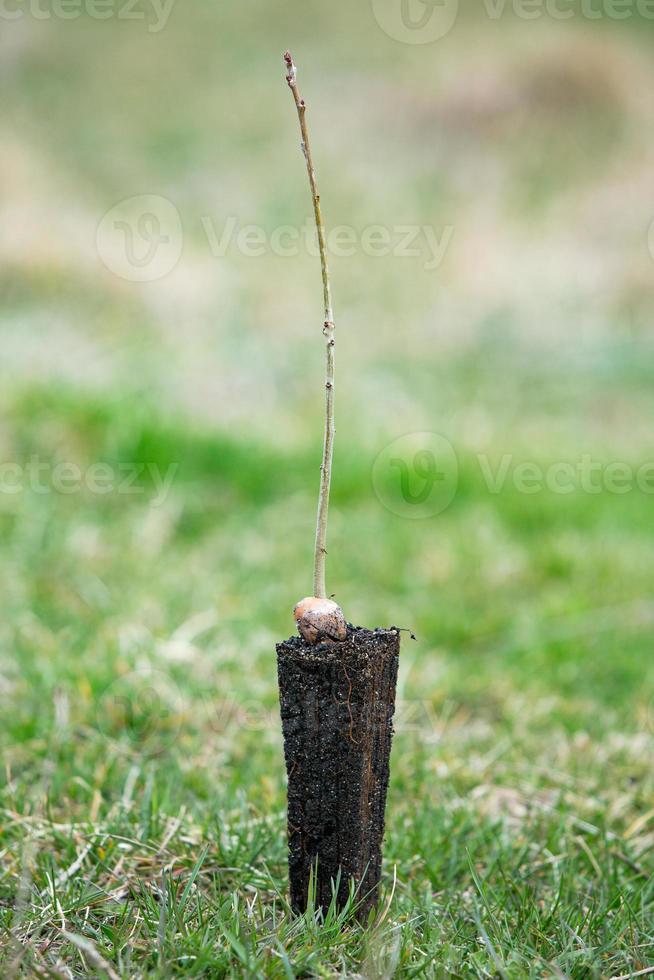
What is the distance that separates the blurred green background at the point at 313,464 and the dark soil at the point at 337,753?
0.28ft

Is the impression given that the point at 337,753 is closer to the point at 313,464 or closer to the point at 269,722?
the point at 269,722

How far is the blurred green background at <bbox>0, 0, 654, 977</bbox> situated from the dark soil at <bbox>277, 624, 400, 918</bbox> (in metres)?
0.09

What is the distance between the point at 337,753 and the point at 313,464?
3382mm

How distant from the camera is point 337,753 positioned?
132cm

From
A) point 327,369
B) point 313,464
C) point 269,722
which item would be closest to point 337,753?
point 327,369

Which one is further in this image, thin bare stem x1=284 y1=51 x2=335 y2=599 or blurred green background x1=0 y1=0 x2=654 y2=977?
blurred green background x1=0 y1=0 x2=654 y2=977

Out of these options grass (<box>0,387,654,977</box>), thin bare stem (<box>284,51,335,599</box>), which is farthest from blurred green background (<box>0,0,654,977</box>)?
thin bare stem (<box>284,51,335,599</box>)

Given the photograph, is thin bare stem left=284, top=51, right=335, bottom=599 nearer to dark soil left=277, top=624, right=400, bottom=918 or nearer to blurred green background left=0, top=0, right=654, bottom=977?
dark soil left=277, top=624, right=400, bottom=918

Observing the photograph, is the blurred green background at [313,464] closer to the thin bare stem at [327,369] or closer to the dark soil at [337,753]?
the dark soil at [337,753]

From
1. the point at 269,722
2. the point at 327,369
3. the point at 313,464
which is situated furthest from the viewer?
the point at 313,464

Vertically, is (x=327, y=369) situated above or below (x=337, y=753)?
above

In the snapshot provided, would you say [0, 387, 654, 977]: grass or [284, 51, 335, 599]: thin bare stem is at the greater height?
[284, 51, 335, 599]: thin bare stem

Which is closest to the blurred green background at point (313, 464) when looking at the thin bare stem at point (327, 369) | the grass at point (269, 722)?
the grass at point (269, 722)

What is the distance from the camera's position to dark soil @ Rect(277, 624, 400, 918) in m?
1.30
